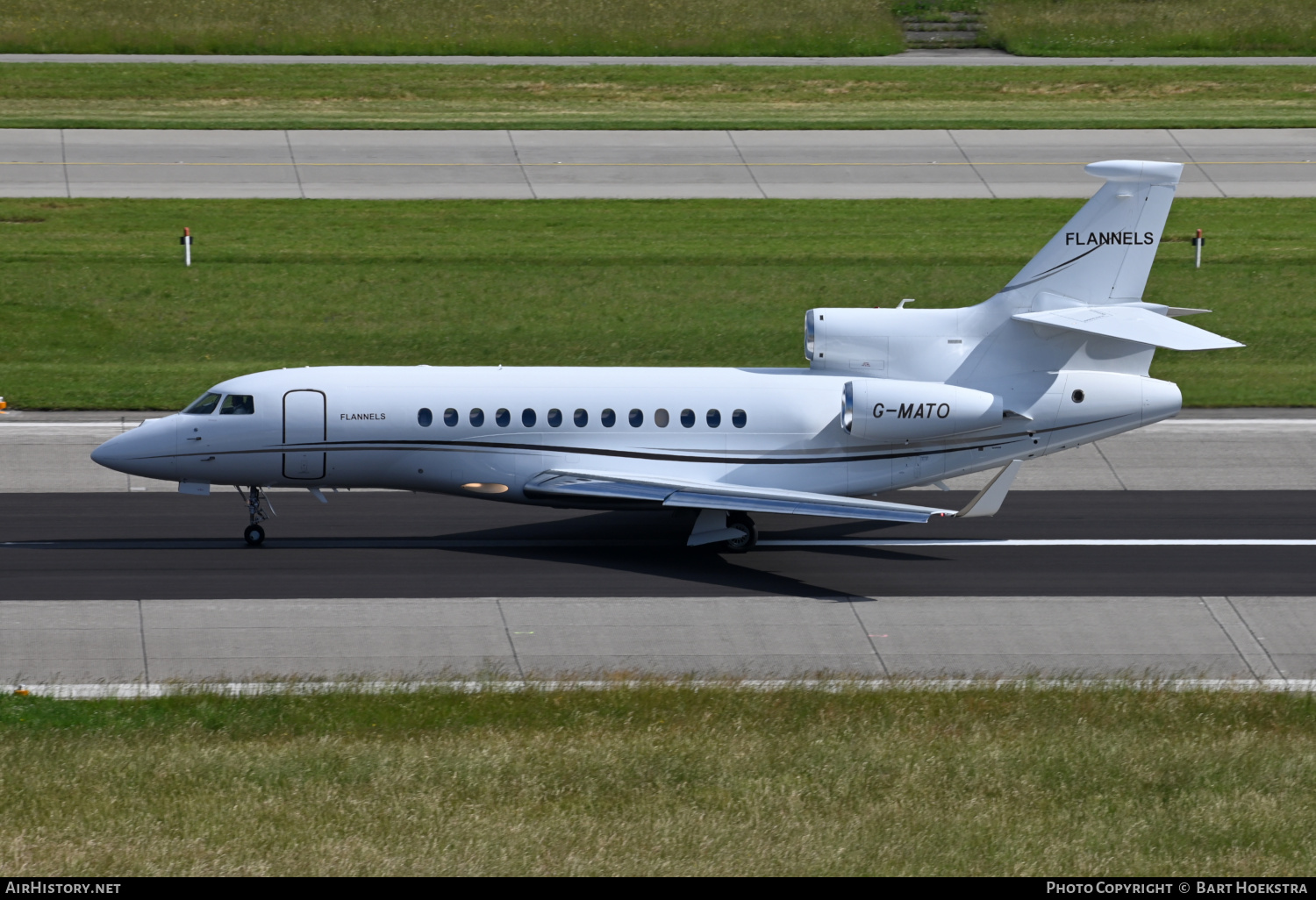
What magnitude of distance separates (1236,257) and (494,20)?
29.9 m

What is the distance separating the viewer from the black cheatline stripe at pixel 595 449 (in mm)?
25453

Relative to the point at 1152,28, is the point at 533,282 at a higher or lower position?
lower

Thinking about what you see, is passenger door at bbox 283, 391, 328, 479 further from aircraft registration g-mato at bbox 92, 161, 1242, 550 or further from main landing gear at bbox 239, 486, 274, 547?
main landing gear at bbox 239, 486, 274, 547

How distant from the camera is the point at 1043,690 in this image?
19.5 meters

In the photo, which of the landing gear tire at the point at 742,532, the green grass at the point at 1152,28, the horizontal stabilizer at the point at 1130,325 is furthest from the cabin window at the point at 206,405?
the green grass at the point at 1152,28

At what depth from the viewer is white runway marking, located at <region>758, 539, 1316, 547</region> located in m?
26.2

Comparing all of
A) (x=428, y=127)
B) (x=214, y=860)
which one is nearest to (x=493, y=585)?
(x=214, y=860)

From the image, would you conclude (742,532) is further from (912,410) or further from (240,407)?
(240,407)

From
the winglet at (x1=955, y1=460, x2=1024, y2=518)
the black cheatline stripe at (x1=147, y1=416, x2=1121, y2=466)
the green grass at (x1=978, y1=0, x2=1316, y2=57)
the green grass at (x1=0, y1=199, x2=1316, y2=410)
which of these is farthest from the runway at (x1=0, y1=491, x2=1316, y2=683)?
the green grass at (x1=978, y1=0, x2=1316, y2=57)

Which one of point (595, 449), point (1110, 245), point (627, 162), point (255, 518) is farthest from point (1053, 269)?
point (627, 162)

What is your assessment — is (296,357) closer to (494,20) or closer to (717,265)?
(717,265)

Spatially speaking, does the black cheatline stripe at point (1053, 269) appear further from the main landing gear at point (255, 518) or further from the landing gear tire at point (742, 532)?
the main landing gear at point (255, 518)

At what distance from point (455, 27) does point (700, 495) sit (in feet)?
131

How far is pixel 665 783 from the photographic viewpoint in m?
16.2
